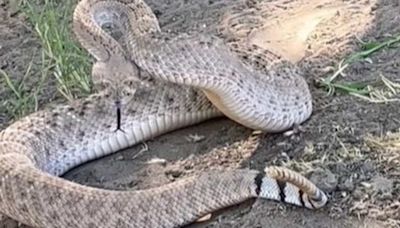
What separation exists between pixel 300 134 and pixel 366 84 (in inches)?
19.4

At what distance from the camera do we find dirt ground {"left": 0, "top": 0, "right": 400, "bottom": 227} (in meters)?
3.99

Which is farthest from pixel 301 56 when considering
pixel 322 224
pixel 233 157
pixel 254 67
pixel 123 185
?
pixel 322 224

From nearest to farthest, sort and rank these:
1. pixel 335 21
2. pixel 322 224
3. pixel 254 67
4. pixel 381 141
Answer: pixel 322 224, pixel 381 141, pixel 254 67, pixel 335 21

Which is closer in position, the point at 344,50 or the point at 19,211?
the point at 19,211

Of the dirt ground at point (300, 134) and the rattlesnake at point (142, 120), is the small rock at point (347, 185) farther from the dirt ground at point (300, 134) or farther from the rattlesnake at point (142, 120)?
the rattlesnake at point (142, 120)

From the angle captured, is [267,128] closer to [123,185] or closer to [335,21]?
[123,185]

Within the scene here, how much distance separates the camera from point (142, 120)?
5.19m

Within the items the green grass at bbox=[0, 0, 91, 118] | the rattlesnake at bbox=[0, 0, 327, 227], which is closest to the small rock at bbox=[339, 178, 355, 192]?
the rattlesnake at bbox=[0, 0, 327, 227]

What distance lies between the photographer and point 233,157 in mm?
4629

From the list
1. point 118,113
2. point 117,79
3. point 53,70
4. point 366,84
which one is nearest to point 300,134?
point 366,84

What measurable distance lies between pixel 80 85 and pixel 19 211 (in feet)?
4.18

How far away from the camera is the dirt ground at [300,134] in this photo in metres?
3.99

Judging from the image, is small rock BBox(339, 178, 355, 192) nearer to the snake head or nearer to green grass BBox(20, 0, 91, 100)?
the snake head

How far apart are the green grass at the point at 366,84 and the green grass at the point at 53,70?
147 centimetres
